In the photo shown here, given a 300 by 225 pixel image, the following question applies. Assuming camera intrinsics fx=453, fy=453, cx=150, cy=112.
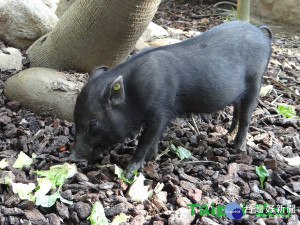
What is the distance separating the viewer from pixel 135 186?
133 inches

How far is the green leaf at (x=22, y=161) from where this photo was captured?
3.68 m

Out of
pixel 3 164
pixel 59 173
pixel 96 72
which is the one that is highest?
A: pixel 96 72

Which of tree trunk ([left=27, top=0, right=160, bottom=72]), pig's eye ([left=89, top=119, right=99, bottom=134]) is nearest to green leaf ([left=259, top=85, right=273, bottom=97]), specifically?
tree trunk ([left=27, top=0, right=160, bottom=72])

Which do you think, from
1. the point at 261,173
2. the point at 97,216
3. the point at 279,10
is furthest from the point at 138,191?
the point at 279,10

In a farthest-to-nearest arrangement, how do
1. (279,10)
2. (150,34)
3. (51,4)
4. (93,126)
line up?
1. (279,10)
2. (51,4)
3. (150,34)
4. (93,126)

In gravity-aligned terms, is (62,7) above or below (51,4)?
above

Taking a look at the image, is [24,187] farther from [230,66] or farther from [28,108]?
[230,66]

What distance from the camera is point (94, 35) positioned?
176 inches

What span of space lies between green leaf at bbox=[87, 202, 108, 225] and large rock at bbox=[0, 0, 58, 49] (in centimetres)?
312

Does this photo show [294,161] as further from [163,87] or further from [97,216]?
[97,216]

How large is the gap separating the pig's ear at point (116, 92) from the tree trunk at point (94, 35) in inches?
38.6

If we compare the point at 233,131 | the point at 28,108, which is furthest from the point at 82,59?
the point at 233,131

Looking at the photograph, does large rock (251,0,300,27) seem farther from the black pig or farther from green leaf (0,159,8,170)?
green leaf (0,159,8,170)

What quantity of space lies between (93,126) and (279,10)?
637 cm
